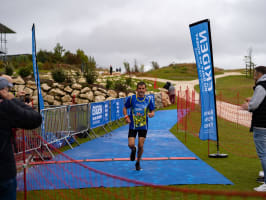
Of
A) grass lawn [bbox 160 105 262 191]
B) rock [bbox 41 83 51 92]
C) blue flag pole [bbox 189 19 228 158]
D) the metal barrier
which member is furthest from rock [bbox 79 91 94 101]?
blue flag pole [bbox 189 19 228 158]

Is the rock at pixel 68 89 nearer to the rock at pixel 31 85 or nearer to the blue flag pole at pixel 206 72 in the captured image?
the rock at pixel 31 85

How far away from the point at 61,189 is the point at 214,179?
2983mm

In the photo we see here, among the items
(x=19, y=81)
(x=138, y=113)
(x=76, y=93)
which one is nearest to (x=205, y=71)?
(x=138, y=113)

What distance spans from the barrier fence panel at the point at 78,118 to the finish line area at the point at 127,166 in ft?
2.07

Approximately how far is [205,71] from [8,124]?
19.2 feet

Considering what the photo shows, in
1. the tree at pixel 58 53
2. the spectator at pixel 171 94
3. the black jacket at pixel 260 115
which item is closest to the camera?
the black jacket at pixel 260 115

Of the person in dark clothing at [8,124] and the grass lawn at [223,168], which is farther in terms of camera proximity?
the grass lawn at [223,168]

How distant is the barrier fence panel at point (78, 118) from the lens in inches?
385

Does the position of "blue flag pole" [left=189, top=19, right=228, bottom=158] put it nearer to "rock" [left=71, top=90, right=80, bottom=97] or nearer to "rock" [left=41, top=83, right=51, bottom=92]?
"rock" [left=71, top=90, right=80, bottom=97]

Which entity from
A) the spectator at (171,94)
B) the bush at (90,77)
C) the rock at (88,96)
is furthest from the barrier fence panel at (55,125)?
the spectator at (171,94)

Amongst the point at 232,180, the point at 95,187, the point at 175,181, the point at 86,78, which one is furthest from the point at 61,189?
the point at 86,78

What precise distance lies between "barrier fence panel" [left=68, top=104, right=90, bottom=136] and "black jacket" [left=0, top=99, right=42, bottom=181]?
22.6 ft

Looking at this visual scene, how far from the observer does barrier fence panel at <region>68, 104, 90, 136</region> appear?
9781mm

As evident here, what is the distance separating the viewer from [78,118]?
33.4 feet
